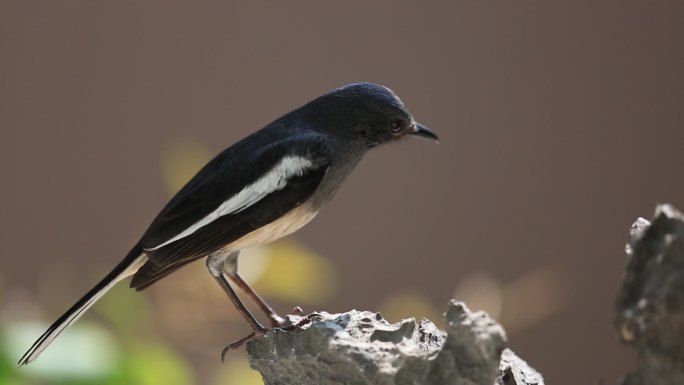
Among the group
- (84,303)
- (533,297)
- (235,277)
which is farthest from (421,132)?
(533,297)

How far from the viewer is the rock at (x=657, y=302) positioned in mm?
1097

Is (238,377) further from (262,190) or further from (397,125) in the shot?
(397,125)

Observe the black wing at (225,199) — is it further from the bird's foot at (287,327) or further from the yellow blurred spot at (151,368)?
the yellow blurred spot at (151,368)

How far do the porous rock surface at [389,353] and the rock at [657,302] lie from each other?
0.20m

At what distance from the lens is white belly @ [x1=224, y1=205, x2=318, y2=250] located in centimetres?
196

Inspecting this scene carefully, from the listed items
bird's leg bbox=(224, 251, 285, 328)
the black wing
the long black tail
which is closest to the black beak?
the black wing

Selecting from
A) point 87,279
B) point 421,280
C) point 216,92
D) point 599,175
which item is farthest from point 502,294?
point 87,279

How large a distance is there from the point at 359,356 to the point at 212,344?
2.30 m

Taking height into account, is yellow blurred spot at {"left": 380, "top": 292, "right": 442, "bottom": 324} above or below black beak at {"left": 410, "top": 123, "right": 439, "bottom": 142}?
below

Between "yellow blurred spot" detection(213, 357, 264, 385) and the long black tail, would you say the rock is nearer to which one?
the long black tail

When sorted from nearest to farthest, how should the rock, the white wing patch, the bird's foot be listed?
the rock, the bird's foot, the white wing patch

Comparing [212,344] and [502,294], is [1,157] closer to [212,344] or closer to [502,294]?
[212,344]

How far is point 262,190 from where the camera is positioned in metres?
1.93

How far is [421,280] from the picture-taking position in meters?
4.11
